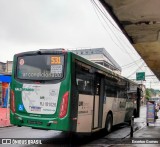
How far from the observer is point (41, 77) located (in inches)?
400

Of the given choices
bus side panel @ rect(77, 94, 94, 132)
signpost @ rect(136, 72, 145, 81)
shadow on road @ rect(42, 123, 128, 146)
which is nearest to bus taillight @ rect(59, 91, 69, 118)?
bus side panel @ rect(77, 94, 94, 132)

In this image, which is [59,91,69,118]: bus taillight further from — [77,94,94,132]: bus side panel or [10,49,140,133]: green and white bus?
[77,94,94,132]: bus side panel

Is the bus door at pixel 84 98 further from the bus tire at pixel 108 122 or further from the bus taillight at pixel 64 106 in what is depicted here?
the bus tire at pixel 108 122

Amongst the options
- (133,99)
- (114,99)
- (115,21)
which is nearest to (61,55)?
(115,21)

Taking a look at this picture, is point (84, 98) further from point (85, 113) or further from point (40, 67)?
point (40, 67)

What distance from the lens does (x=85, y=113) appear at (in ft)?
35.2

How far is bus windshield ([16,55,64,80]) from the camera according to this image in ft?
32.7

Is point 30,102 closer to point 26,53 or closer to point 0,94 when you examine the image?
point 26,53

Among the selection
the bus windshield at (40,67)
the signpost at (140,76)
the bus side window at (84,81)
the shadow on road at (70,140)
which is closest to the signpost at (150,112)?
the shadow on road at (70,140)

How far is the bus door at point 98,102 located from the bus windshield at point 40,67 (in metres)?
2.45

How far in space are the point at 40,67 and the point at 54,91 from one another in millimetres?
1087

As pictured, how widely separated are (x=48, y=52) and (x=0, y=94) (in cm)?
2052

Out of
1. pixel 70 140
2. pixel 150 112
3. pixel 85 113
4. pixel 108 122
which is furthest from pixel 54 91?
pixel 150 112

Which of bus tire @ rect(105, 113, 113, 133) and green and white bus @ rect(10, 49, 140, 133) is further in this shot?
bus tire @ rect(105, 113, 113, 133)
